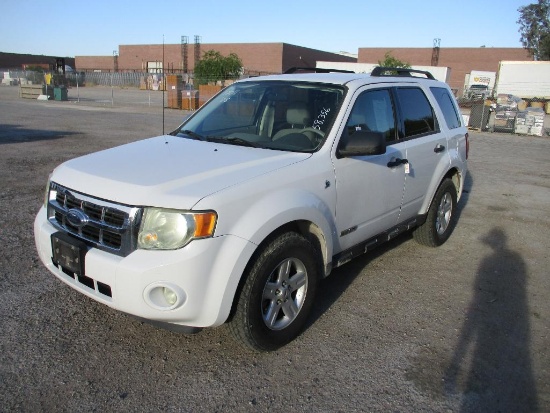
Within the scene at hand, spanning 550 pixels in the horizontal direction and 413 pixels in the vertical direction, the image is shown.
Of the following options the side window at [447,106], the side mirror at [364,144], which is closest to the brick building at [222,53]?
the side window at [447,106]

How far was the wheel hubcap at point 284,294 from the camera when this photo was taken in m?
3.20

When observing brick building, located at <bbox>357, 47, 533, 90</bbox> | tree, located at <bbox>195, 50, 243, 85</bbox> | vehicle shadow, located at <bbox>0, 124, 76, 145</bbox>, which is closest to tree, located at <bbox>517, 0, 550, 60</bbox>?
brick building, located at <bbox>357, 47, 533, 90</bbox>

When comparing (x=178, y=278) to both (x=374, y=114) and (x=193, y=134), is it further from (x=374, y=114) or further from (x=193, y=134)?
(x=374, y=114)

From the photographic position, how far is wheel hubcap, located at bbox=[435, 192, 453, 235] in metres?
5.54

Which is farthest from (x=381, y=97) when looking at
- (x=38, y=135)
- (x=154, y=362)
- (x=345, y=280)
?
(x=38, y=135)

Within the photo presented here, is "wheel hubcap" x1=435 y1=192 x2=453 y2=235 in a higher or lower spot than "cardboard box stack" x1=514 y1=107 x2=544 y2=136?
lower

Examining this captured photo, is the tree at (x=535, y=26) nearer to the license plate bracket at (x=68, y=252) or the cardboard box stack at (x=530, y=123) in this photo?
the cardboard box stack at (x=530, y=123)

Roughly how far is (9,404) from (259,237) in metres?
1.69

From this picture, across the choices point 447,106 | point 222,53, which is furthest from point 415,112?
point 222,53

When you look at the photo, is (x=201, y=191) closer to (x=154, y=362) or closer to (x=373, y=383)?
(x=154, y=362)

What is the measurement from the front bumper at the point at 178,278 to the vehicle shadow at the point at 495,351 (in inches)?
60.8

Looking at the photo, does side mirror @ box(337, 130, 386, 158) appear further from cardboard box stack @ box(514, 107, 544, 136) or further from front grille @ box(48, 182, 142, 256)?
cardboard box stack @ box(514, 107, 544, 136)

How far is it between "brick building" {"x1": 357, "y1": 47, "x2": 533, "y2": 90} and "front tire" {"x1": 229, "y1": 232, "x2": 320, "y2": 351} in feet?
188

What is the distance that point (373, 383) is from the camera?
3.00m
